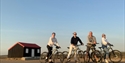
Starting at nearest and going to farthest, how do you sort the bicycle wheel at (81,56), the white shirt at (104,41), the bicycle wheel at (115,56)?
1. the bicycle wheel at (81,56)
2. the bicycle wheel at (115,56)
3. the white shirt at (104,41)

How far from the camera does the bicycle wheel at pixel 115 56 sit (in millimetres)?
12602

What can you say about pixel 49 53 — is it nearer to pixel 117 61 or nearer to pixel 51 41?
pixel 51 41

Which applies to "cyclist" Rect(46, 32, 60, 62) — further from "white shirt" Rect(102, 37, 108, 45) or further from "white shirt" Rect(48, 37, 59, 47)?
"white shirt" Rect(102, 37, 108, 45)

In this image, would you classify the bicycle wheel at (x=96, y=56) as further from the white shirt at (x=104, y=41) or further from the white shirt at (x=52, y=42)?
the white shirt at (x=52, y=42)

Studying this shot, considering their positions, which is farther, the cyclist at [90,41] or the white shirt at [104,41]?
the white shirt at [104,41]

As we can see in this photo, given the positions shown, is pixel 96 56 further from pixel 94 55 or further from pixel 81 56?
pixel 81 56

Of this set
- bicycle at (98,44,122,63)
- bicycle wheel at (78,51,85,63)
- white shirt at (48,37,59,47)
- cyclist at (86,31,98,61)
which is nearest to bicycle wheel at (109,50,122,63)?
bicycle at (98,44,122,63)

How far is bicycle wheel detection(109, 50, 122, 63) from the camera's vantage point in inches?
496

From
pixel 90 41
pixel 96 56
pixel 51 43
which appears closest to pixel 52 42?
pixel 51 43

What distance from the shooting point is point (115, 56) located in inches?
498

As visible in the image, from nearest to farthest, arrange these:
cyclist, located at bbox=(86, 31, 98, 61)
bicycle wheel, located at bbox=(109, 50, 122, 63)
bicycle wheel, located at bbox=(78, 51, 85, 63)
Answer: bicycle wheel, located at bbox=(78, 51, 85, 63) → cyclist, located at bbox=(86, 31, 98, 61) → bicycle wheel, located at bbox=(109, 50, 122, 63)

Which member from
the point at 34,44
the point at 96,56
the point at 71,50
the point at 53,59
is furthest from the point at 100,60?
the point at 34,44

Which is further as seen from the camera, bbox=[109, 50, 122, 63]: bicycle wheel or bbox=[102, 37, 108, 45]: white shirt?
bbox=[102, 37, 108, 45]: white shirt

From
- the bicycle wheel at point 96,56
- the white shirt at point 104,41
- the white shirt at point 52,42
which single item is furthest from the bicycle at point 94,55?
the white shirt at point 52,42
